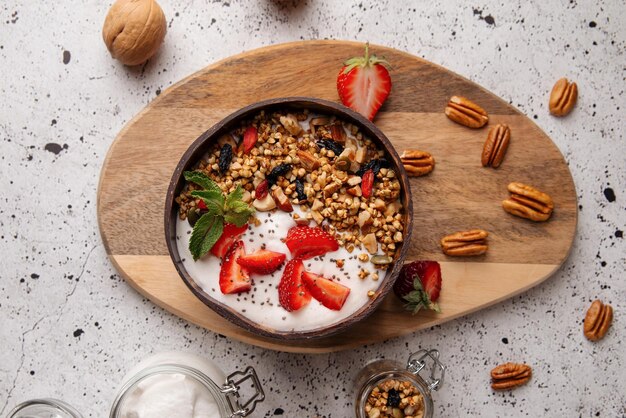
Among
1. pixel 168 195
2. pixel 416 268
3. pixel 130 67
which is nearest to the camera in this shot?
pixel 168 195

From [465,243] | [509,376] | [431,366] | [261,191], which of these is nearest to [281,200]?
[261,191]

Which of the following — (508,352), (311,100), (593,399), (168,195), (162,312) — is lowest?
(593,399)

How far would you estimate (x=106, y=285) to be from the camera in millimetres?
1631

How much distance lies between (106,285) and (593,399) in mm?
1149

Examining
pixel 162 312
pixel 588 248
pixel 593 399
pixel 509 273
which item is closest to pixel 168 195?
pixel 162 312

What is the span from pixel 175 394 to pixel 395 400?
462 mm

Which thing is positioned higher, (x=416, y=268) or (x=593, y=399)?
(x=416, y=268)

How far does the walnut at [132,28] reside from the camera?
1.55 meters

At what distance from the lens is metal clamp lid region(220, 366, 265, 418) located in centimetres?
150

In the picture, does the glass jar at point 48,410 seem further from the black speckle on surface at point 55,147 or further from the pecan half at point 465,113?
the pecan half at point 465,113

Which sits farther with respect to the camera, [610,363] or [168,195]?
[610,363]

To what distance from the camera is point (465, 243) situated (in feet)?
5.14

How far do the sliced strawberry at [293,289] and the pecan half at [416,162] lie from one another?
33 cm

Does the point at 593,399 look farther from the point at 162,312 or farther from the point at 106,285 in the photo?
the point at 106,285
